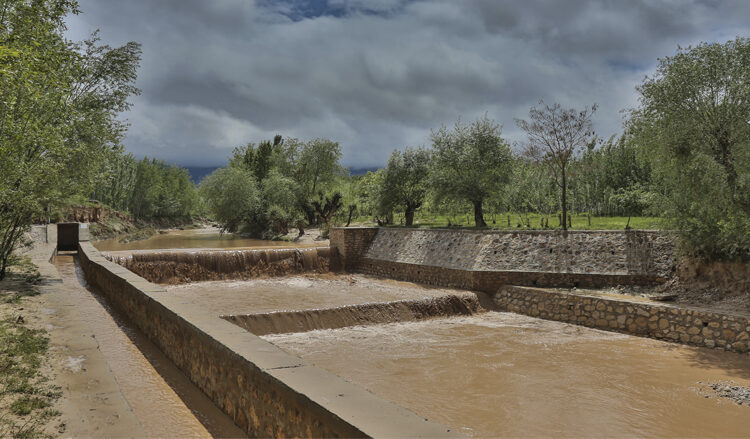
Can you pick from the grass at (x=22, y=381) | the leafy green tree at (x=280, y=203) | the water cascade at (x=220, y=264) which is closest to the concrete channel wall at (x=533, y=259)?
the water cascade at (x=220, y=264)

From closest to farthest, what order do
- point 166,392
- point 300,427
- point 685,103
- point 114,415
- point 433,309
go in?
point 300,427
point 114,415
point 166,392
point 685,103
point 433,309

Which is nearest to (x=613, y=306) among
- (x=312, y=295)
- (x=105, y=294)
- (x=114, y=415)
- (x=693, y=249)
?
(x=693, y=249)

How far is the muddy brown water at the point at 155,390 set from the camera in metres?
5.16

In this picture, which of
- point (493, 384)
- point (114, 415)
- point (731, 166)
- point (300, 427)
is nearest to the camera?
point (300, 427)

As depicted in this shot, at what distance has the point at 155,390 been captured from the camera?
6.20m

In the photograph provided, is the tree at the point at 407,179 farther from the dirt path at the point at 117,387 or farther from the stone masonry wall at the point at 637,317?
the dirt path at the point at 117,387

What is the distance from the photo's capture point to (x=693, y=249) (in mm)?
12727

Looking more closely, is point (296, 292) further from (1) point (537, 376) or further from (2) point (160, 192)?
(2) point (160, 192)

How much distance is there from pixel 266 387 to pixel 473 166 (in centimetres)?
1986

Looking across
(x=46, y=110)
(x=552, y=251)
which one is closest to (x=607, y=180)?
(x=552, y=251)

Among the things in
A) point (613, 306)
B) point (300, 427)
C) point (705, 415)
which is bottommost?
point (705, 415)

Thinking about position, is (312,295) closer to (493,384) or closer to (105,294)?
(105,294)

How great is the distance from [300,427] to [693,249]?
13.0 meters

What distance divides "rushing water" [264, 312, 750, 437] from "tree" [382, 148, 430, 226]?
1731cm
